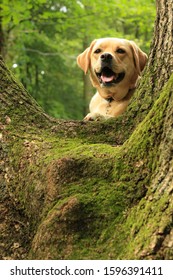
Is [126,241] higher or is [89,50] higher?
[89,50]

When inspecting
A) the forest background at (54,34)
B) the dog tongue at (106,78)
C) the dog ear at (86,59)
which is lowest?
the forest background at (54,34)

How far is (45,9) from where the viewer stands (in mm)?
12094

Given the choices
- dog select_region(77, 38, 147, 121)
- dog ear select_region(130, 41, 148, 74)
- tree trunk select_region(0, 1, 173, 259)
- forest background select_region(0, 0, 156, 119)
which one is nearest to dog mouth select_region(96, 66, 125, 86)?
dog select_region(77, 38, 147, 121)

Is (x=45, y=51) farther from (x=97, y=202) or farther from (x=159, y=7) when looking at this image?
(x=97, y=202)

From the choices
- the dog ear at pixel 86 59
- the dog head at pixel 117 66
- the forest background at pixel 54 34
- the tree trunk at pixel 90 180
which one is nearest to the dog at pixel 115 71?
the dog head at pixel 117 66

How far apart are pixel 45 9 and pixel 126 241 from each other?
10482mm

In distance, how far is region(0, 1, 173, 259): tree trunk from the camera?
7.81 ft

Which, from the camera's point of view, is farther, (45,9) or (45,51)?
(45,51)

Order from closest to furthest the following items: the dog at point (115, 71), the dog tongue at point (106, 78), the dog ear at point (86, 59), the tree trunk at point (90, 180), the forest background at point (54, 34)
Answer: the tree trunk at point (90, 180) → the dog at point (115, 71) → the dog tongue at point (106, 78) → the dog ear at point (86, 59) → the forest background at point (54, 34)

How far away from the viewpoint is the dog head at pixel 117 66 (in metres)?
4.64

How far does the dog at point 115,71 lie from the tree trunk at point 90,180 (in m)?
1.11

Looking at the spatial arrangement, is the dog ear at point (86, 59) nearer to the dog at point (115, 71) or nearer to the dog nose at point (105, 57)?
the dog at point (115, 71)

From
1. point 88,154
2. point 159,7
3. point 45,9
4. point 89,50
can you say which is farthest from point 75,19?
point 88,154

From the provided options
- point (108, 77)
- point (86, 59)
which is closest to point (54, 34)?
point (86, 59)
